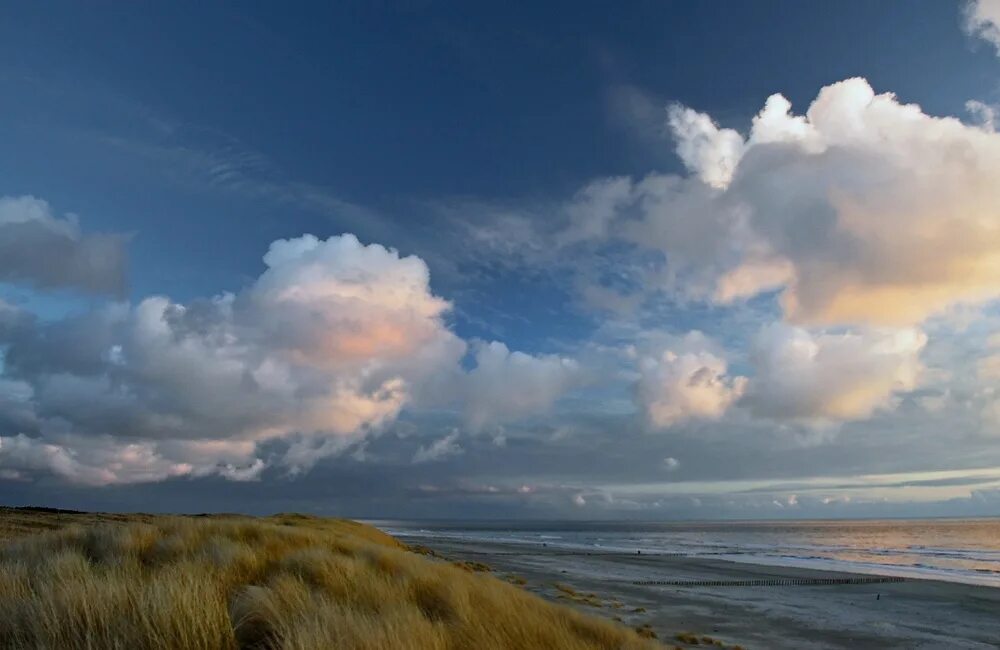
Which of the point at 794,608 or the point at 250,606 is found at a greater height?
the point at 250,606

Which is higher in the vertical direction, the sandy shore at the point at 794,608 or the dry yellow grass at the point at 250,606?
the dry yellow grass at the point at 250,606

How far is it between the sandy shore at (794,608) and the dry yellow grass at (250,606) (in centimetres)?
1087

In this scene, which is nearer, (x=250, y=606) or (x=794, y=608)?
(x=250, y=606)

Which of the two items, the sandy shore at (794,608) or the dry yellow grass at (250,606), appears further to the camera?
the sandy shore at (794,608)

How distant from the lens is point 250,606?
20.3 feet

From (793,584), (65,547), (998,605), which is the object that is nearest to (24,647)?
(65,547)

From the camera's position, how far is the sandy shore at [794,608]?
1894 cm

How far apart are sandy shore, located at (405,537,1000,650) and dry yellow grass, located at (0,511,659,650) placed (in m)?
10.9

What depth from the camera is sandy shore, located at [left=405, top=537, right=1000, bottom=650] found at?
18.9 m

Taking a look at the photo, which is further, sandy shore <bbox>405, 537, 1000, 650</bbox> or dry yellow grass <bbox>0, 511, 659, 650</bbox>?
sandy shore <bbox>405, 537, 1000, 650</bbox>

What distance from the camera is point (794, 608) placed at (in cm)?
2516

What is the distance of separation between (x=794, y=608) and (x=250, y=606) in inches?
971

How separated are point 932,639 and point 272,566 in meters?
19.6

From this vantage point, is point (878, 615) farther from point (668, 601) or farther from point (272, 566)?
point (272, 566)
